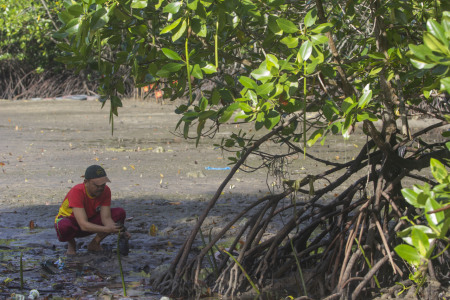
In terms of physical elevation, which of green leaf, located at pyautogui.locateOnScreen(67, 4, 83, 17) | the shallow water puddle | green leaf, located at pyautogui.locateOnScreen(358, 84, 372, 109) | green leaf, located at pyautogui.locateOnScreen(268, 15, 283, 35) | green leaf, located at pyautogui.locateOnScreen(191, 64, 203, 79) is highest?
green leaf, located at pyautogui.locateOnScreen(268, 15, 283, 35)

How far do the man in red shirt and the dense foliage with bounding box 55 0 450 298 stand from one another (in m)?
1.14

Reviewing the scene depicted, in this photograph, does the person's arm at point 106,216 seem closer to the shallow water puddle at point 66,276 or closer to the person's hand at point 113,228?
the person's hand at point 113,228

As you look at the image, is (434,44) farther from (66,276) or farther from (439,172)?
(66,276)

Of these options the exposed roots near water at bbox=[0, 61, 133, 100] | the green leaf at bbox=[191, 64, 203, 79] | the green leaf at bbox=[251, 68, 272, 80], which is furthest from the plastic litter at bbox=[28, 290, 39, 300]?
the exposed roots near water at bbox=[0, 61, 133, 100]

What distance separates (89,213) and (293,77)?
9.71ft

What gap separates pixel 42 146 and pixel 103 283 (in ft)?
25.6

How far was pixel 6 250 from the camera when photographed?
5.66 meters

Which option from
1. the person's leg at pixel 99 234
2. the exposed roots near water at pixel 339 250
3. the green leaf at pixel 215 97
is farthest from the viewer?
the person's leg at pixel 99 234

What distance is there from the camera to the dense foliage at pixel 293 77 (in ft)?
10.4

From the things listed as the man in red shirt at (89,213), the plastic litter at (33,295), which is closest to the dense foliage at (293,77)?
the plastic litter at (33,295)

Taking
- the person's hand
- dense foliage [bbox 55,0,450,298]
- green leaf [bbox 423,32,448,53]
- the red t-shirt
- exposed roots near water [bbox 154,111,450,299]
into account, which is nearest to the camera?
green leaf [bbox 423,32,448,53]

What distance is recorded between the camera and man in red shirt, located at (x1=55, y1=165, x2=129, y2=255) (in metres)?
5.49

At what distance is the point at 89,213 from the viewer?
18.7ft

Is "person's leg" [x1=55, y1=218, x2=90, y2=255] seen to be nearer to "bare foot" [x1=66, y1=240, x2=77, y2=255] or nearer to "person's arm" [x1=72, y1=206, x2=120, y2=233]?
"bare foot" [x1=66, y1=240, x2=77, y2=255]
